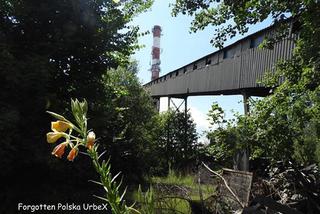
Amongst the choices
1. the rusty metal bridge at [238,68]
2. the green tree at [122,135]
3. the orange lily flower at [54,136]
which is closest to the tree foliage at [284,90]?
the rusty metal bridge at [238,68]

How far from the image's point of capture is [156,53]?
48.2 meters

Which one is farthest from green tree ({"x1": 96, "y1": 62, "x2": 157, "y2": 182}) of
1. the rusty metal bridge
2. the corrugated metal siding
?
the corrugated metal siding

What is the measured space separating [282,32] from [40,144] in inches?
216

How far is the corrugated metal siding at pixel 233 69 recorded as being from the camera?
1134 centimetres

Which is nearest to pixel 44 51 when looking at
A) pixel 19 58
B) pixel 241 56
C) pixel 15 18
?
pixel 19 58

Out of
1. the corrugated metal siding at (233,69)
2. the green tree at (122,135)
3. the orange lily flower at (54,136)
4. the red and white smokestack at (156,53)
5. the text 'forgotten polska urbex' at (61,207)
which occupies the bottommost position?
the text 'forgotten polska urbex' at (61,207)

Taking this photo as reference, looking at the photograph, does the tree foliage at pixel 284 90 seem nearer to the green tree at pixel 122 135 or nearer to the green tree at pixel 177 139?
the green tree at pixel 122 135

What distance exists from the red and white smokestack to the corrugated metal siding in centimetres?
2558

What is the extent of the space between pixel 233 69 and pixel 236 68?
0.85 ft

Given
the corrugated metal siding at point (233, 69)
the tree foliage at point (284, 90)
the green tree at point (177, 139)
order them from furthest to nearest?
1. the green tree at point (177, 139)
2. the corrugated metal siding at point (233, 69)
3. the tree foliage at point (284, 90)

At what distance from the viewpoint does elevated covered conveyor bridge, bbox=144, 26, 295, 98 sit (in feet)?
37.5

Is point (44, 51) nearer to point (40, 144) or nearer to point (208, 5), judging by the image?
point (40, 144)

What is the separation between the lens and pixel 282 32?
20.0ft

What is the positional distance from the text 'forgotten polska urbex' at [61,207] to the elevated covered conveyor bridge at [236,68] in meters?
5.51
